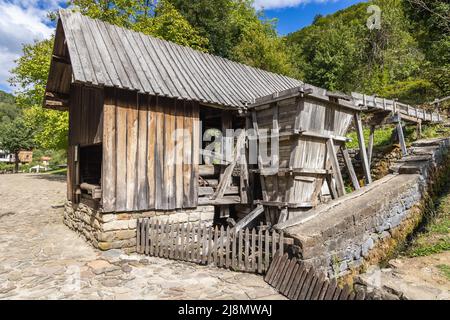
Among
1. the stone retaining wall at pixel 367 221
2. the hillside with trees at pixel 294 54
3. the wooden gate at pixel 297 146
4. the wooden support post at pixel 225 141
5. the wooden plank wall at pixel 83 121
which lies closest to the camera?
the stone retaining wall at pixel 367 221

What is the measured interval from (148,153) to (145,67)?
2.40 metres

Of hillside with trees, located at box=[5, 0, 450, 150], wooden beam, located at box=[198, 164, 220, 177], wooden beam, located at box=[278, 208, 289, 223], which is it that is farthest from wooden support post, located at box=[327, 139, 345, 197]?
hillside with trees, located at box=[5, 0, 450, 150]

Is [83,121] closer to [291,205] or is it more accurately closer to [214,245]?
[214,245]

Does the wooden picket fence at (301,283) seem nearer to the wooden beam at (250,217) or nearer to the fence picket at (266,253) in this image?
the fence picket at (266,253)

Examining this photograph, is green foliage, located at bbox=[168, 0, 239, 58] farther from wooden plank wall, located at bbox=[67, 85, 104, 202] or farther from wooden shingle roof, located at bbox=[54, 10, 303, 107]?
wooden plank wall, located at bbox=[67, 85, 104, 202]

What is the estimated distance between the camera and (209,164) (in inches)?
369

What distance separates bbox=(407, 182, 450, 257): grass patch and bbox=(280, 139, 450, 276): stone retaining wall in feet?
1.74

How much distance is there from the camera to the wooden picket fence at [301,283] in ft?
13.3

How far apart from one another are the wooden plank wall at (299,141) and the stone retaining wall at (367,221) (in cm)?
149

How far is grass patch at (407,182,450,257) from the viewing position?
576 cm

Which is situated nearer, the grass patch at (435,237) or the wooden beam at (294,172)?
the grass patch at (435,237)

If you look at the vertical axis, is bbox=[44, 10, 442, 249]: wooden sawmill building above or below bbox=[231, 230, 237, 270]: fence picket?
above

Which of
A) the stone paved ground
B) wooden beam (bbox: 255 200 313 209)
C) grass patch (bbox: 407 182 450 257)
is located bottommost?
the stone paved ground

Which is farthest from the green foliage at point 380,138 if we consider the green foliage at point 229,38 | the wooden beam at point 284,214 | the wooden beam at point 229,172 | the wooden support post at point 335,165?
the green foliage at point 229,38
